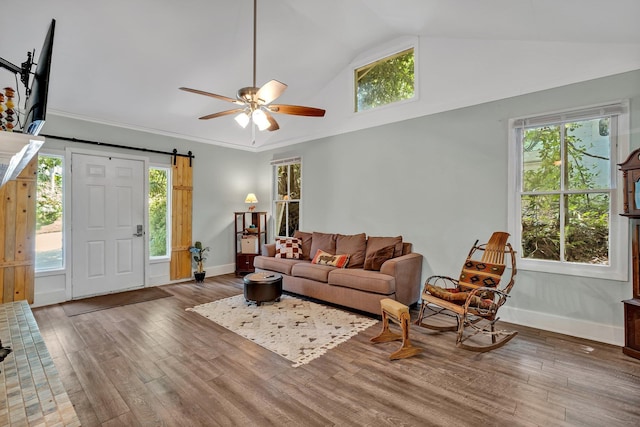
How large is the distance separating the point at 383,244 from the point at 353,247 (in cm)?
50

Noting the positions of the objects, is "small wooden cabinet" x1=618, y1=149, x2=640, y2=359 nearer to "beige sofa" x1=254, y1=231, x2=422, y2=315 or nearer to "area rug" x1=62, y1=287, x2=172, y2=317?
"beige sofa" x1=254, y1=231, x2=422, y2=315

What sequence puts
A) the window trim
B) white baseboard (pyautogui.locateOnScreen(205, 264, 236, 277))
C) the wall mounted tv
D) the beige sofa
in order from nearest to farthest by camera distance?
the wall mounted tv → the beige sofa → the window trim → white baseboard (pyautogui.locateOnScreen(205, 264, 236, 277))

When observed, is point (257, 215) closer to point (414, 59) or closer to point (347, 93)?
point (347, 93)

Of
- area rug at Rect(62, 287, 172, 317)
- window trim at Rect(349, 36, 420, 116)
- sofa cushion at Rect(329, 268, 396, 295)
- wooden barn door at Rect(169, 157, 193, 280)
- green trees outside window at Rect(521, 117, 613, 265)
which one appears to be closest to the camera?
green trees outside window at Rect(521, 117, 613, 265)

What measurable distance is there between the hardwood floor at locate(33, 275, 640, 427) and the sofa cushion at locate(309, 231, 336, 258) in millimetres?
1859

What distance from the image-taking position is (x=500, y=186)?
142 inches

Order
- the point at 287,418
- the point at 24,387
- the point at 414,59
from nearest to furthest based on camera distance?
the point at 24,387
the point at 287,418
the point at 414,59

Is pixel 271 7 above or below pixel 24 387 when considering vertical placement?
above

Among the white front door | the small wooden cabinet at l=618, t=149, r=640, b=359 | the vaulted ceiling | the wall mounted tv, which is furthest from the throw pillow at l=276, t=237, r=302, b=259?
the small wooden cabinet at l=618, t=149, r=640, b=359

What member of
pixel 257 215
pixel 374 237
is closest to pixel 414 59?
pixel 374 237

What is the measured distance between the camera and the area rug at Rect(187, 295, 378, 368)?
292cm

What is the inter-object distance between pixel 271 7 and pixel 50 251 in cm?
451

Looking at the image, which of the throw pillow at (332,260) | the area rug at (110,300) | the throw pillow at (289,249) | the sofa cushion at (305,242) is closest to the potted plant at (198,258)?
the area rug at (110,300)

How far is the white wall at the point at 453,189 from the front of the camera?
3.07 m
